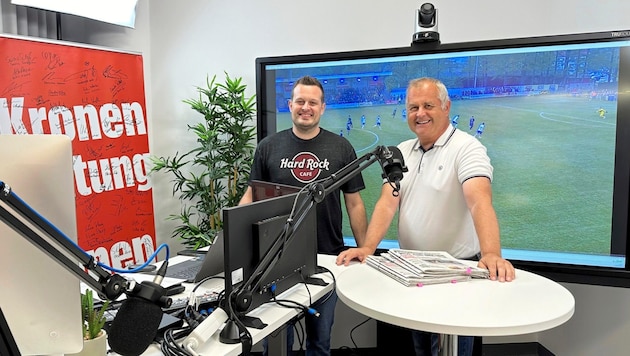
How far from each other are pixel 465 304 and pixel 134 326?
103 cm

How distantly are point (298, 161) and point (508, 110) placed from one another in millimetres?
1176

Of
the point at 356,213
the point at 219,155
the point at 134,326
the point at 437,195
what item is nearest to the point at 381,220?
the point at 437,195

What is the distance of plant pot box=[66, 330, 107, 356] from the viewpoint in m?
1.06

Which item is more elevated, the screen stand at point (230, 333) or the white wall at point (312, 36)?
the white wall at point (312, 36)

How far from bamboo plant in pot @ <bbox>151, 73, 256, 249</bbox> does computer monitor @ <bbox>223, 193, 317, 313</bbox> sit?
4.95ft

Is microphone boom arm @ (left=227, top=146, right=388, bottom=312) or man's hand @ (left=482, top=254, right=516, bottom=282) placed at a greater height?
microphone boom arm @ (left=227, top=146, right=388, bottom=312)

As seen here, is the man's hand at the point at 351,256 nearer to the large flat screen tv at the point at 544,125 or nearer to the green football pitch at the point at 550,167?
the green football pitch at the point at 550,167

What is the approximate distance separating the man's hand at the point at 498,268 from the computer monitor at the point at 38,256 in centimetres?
138

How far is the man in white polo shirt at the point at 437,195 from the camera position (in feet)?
6.64

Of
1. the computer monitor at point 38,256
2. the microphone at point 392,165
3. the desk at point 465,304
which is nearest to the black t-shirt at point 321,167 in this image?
the desk at point 465,304

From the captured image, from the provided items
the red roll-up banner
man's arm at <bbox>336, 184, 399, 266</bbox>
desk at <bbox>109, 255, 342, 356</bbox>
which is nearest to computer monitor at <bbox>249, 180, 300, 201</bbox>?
desk at <bbox>109, 255, 342, 356</bbox>

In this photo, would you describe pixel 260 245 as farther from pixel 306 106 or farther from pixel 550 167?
pixel 550 167

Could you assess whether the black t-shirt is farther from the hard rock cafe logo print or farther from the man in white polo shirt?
the man in white polo shirt

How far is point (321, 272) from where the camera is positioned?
1869 mm
